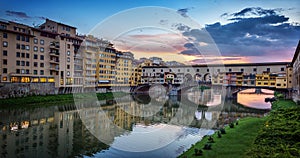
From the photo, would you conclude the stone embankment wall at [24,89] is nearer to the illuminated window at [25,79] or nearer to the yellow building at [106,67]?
the illuminated window at [25,79]

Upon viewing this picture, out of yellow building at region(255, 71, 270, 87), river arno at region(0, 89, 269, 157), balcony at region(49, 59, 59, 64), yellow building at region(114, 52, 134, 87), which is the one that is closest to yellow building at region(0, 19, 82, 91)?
balcony at region(49, 59, 59, 64)

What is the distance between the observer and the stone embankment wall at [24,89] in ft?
102

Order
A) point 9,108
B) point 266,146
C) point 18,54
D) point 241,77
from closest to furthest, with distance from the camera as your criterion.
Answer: point 266,146 → point 9,108 → point 18,54 → point 241,77

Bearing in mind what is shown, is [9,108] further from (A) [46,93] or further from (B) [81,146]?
(B) [81,146]

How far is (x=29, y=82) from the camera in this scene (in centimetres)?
3500

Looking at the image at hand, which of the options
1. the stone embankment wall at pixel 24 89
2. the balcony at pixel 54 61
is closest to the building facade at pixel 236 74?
the balcony at pixel 54 61

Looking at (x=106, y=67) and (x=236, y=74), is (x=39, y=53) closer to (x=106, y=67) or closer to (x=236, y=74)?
(x=106, y=67)

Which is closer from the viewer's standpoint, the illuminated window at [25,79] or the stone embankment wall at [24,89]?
the stone embankment wall at [24,89]

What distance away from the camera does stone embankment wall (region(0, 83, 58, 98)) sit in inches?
1224

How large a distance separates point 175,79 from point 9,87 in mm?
40354

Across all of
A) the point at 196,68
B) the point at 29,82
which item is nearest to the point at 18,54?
the point at 29,82

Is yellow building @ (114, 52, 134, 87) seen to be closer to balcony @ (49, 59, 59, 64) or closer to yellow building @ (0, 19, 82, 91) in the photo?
yellow building @ (0, 19, 82, 91)

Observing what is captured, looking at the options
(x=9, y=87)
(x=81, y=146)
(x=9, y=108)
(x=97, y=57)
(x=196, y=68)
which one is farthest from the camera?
(x=196, y=68)

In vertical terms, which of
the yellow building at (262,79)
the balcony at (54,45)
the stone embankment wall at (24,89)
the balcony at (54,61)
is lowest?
the stone embankment wall at (24,89)
